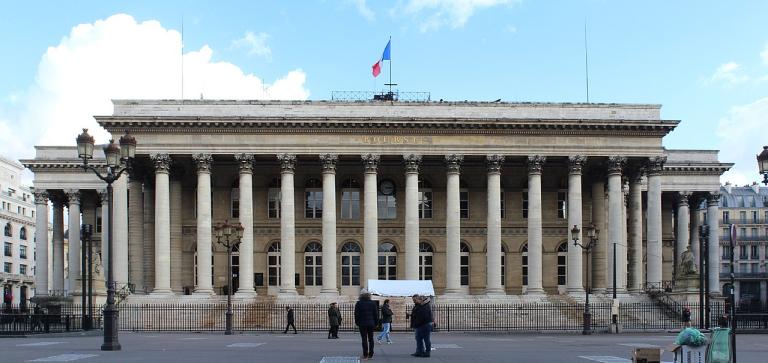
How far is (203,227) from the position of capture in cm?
5688

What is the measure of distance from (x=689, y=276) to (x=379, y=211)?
17.7 m

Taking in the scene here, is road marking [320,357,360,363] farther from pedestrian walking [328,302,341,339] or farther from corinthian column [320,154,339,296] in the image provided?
corinthian column [320,154,339,296]

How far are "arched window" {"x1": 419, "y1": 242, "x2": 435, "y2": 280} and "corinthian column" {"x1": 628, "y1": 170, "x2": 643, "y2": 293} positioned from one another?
1107 centimetres

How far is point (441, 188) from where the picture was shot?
62312 mm

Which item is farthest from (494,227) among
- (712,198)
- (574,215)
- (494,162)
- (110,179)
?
(110,179)

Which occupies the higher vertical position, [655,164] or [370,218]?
[655,164]

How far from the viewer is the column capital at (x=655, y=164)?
5803 cm

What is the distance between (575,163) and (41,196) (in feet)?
111

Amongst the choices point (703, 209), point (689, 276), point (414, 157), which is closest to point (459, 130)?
point (414, 157)

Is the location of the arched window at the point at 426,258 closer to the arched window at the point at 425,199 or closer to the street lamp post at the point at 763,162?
the arched window at the point at 425,199

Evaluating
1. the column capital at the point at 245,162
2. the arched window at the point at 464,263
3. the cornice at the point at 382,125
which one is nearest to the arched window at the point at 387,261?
the arched window at the point at 464,263

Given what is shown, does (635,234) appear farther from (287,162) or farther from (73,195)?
(73,195)

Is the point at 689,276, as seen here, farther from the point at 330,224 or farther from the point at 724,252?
the point at 724,252

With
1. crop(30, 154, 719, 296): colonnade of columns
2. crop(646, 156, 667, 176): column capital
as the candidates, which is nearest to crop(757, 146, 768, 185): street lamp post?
crop(30, 154, 719, 296): colonnade of columns
